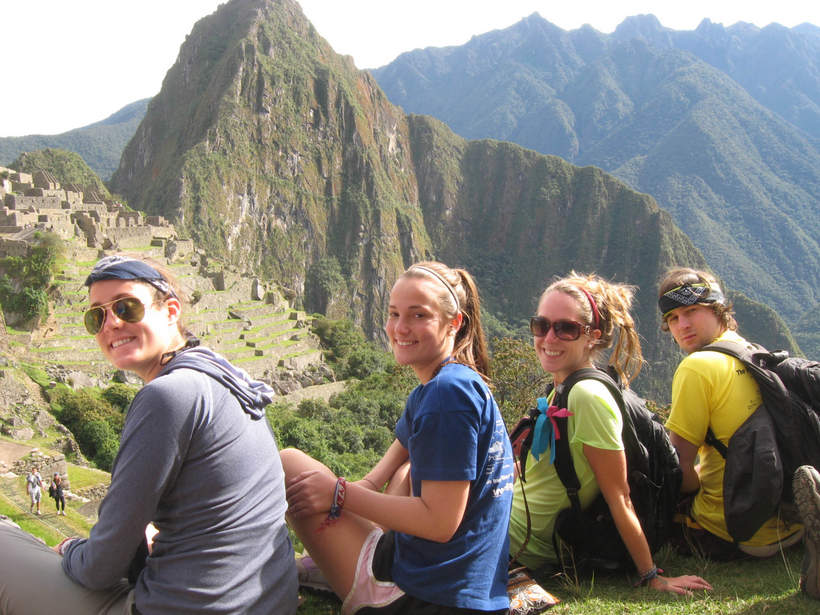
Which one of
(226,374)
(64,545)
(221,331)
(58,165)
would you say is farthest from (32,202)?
(58,165)

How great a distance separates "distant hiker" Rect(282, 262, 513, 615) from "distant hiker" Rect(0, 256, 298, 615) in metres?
0.30

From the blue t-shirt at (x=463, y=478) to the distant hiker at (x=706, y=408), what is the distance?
1.85m

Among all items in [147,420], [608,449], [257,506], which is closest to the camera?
[147,420]

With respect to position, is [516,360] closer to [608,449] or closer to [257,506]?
[608,449]

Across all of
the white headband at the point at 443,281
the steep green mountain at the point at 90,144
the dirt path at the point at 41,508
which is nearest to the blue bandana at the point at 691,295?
the white headband at the point at 443,281

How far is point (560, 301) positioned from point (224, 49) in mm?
135471

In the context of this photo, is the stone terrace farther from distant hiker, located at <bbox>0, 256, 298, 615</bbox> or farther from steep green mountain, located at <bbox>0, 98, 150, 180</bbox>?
steep green mountain, located at <bbox>0, 98, 150, 180</bbox>

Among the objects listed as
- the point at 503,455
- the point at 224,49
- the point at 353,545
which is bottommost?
the point at 353,545

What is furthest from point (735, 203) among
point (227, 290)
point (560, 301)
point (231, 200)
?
point (560, 301)

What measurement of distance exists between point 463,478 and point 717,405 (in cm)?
241

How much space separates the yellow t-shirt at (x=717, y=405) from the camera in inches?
163

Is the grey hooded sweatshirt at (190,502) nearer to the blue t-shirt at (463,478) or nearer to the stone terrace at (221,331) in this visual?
the blue t-shirt at (463,478)

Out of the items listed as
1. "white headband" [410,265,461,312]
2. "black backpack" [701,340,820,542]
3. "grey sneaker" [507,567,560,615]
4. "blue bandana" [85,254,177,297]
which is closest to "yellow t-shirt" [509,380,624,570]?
"grey sneaker" [507,567,560,615]

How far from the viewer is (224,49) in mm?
122688
